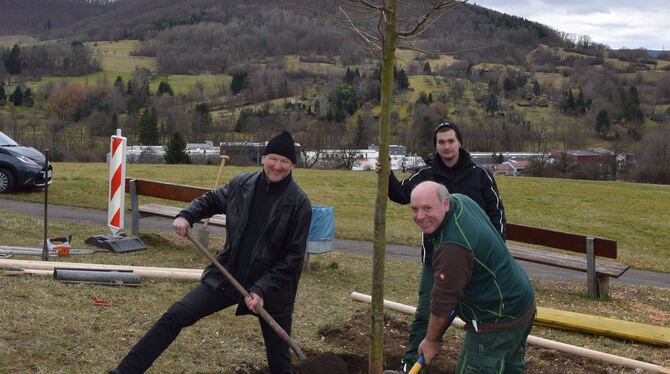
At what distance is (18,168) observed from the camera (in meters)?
16.0

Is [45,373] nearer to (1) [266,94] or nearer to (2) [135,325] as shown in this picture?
(2) [135,325]

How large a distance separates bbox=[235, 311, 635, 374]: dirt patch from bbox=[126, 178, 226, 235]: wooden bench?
4.74m

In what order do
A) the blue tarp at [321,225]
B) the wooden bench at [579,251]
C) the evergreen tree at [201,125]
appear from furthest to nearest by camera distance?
the evergreen tree at [201,125], the wooden bench at [579,251], the blue tarp at [321,225]

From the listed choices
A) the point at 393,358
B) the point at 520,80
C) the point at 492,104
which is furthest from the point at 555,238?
the point at 520,80

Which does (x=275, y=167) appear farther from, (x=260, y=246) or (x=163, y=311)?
(x=163, y=311)

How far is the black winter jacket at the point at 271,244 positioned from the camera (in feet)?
13.6

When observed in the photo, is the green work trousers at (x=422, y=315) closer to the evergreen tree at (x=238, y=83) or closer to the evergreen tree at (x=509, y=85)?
the evergreen tree at (x=238, y=83)

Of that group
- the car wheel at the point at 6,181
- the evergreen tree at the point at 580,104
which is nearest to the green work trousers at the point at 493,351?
the car wheel at the point at 6,181

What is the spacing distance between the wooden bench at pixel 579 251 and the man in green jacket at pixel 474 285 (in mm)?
6078

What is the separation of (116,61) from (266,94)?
6074cm

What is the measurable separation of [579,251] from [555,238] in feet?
1.42

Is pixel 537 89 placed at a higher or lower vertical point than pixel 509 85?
lower

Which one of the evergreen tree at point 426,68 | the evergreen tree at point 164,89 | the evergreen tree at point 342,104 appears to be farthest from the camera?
the evergreen tree at point 426,68

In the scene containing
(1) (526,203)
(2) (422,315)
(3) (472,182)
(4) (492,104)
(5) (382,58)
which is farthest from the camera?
(4) (492,104)
